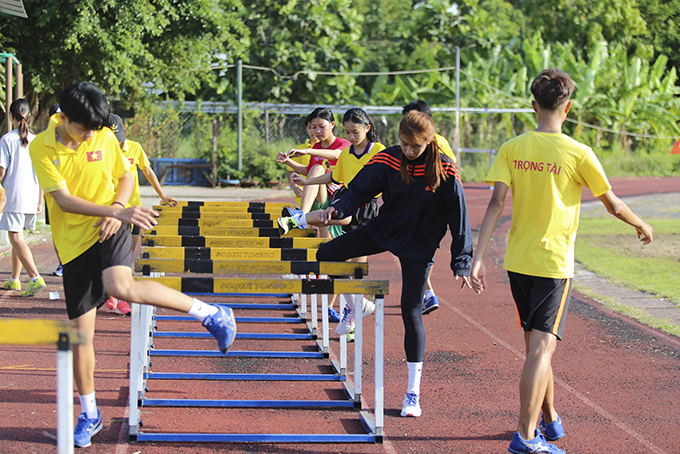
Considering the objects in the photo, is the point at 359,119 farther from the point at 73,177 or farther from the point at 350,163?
the point at 73,177

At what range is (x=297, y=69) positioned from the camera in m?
26.0

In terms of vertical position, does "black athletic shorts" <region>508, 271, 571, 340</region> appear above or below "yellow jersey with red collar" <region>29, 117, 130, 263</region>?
below

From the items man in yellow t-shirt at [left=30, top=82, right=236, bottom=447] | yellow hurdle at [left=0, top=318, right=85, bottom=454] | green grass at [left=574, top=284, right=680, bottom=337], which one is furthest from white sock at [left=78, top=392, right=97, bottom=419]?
green grass at [left=574, top=284, right=680, bottom=337]

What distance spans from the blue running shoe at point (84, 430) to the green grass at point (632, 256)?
6.41m

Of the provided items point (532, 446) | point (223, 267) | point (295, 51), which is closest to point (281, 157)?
point (223, 267)

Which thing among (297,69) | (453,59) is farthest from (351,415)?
(453,59)

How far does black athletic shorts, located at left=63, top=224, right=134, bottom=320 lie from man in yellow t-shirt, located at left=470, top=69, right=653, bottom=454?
6.55ft

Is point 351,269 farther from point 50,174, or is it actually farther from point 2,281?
point 2,281

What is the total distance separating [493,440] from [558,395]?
1.04 meters

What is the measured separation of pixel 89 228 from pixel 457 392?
2.74m

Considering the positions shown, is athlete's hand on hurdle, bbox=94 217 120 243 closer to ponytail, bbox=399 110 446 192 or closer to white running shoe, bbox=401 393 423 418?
ponytail, bbox=399 110 446 192

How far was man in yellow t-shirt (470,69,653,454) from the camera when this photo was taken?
3625mm

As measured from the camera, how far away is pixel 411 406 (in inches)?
171

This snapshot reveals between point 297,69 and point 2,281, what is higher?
point 297,69
